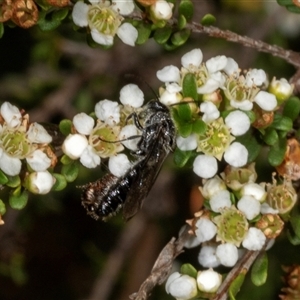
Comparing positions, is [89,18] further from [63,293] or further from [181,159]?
[63,293]

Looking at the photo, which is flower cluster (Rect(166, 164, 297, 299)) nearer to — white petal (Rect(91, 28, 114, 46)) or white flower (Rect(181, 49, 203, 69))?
white flower (Rect(181, 49, 203, 69))

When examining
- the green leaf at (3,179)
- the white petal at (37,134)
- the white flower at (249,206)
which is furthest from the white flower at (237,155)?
the green leaf at (3,179)

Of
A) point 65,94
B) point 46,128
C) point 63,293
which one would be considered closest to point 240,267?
point 46,128

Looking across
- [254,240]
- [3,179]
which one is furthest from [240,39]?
[3,179]

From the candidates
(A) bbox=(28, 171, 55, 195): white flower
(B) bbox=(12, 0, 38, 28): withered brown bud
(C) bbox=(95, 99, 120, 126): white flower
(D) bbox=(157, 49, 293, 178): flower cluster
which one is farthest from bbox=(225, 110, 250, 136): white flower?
Answer: (B) bbox=(12, 0, 38, 28): withered brown bud

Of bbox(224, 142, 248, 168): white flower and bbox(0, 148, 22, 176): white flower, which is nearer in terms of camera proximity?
bbox(0, 148, 22, 176): white flower

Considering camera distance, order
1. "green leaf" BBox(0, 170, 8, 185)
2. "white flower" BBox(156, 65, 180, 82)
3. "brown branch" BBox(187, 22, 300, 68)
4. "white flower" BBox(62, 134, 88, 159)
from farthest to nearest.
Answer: "brown branch" BBox(187, 22, 300, 68) < "white flower" BBox(156, 65, 180, 82) < "white flower" BBox(62, 134, 88, 159) < "green leaf" BBox(0, 170, 8, 185)

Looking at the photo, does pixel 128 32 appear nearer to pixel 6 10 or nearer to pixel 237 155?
pixel 6 10

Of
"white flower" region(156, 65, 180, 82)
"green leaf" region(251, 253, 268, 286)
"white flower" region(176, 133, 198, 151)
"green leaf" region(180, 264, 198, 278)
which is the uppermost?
"white flower" region(156, 65, 180, 82)
